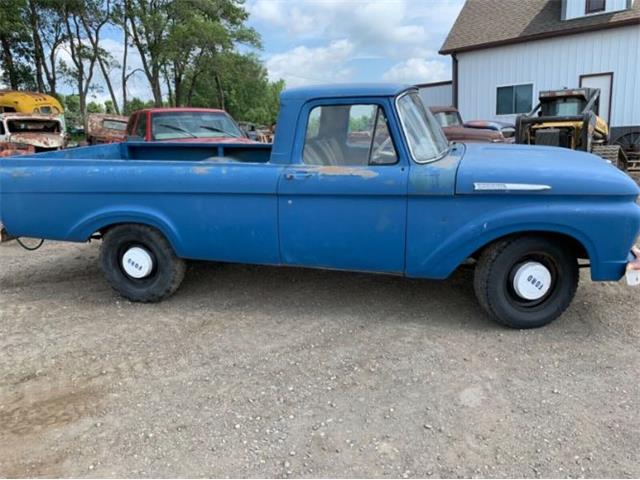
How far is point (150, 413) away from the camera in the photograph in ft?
9.96

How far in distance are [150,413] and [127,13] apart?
26.6 m

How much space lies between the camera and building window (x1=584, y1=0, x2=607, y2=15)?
1683 cm

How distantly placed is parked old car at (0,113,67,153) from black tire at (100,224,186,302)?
11.6 m

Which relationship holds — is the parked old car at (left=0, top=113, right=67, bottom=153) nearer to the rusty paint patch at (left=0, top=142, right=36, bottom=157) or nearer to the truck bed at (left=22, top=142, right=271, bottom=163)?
the rusty paint patch at (left=0, top=142, right=36, bottom=157)

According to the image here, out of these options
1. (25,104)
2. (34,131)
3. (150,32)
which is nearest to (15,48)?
(150,32)

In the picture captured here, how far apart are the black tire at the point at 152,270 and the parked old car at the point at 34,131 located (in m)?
11.6

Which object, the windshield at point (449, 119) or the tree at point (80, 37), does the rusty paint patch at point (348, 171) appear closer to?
the windshield at point (449, 119)

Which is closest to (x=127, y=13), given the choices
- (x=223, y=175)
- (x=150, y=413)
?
(x=223, y=175)

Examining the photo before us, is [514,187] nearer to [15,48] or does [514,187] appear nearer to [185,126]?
[185,126]

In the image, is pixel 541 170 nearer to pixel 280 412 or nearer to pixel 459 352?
pixel 459 352

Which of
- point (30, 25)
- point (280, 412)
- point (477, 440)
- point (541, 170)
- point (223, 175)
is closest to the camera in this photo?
point (477, 440)

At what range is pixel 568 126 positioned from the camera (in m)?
10.8

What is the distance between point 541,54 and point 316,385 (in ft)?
58.6

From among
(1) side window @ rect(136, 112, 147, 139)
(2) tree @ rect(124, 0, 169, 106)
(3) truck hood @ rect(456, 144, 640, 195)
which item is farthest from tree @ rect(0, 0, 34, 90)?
(3) truck hood @ rect(456, 144, 640, 195)
